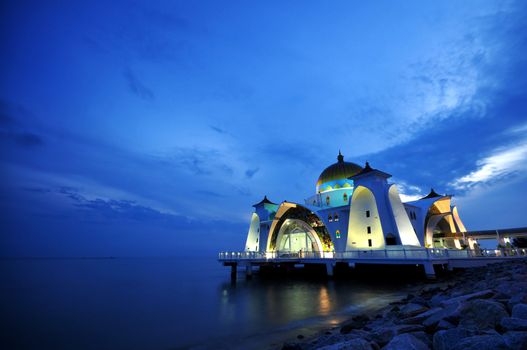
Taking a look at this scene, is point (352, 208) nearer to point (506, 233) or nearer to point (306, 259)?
point (306, 259)

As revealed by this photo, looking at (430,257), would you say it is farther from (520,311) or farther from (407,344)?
(407,344)

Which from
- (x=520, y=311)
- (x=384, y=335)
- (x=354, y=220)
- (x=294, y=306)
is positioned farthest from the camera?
(x=354, y=220)

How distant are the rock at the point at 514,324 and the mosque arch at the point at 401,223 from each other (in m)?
20.5

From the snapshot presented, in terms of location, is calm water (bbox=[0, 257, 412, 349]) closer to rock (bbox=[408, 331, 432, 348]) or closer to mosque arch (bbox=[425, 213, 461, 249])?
rock (bbox=[408, 331, 432, 348])

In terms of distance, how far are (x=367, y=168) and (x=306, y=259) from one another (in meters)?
10.6

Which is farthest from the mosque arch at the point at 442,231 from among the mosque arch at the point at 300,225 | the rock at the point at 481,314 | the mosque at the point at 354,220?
the rock at the point at 481,314

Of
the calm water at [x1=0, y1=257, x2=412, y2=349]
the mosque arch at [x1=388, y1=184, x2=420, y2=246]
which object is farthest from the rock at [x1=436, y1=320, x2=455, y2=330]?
the mosque arch at [x1=388, y1=184, x2=420, y2=246]

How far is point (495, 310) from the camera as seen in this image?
4.93 meters

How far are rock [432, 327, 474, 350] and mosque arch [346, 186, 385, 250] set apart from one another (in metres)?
22.0

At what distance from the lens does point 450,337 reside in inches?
163

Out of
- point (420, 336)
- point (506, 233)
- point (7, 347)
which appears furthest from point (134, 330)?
point (506, 233)

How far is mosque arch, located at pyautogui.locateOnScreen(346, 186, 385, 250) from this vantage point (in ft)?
83.5

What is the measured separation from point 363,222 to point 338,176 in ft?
31.7

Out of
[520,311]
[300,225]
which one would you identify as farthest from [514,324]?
[300,225]
